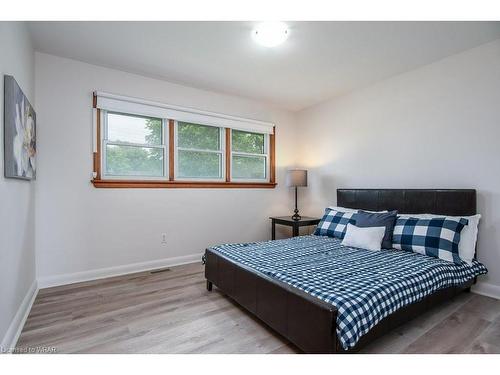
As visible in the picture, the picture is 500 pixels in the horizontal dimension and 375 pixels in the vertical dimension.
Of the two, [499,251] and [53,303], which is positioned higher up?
[499,251]

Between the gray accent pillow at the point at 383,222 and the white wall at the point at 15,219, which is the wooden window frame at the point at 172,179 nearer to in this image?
the white wall at the point at 15,219

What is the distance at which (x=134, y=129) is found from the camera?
10.6 ft

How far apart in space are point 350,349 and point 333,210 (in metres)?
2.20

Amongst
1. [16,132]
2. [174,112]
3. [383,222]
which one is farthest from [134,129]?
[383,222]

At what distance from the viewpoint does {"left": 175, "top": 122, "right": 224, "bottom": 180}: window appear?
11.7 feet

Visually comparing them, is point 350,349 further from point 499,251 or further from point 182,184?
point 182,184

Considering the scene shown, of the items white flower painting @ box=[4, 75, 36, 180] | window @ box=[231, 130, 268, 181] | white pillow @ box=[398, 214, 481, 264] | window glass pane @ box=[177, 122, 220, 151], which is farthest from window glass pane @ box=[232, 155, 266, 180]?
white pillow @ box=[398, 214, 481, 264]

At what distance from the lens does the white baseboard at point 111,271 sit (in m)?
2.71

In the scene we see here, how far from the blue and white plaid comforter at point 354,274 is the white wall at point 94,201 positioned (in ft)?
3.60

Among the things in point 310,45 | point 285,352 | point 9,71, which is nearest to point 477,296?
point 285,352

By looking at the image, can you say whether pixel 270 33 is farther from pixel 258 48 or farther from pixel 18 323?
pixel 18 323

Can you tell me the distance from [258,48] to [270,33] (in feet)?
1.13

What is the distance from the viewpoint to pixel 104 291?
2594mm

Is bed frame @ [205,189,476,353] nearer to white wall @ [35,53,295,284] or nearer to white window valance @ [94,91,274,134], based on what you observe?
white wall @ [35,53,295,284]
